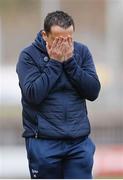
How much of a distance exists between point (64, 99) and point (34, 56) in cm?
32

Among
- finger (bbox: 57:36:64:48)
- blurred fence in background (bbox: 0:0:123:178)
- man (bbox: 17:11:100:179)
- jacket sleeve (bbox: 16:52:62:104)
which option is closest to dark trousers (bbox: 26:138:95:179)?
man (bbox: 17:11:100:179)

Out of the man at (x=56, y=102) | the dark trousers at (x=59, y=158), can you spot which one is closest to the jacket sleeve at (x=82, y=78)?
the man at (x=56, y=102)

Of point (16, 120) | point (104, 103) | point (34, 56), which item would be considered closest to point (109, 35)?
point (104, 103)

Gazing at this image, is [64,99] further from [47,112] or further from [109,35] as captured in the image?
[109,35]

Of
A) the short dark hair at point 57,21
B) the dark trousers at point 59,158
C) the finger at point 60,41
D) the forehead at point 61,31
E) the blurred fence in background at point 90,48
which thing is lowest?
the blurred fence in background at point 90,48

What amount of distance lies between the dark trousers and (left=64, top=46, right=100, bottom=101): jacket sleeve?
0.28m

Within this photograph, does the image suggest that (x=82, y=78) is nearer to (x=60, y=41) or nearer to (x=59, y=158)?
(x=60, y=41)

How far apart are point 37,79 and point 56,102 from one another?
178mm

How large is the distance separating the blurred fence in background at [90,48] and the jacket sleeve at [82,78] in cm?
707

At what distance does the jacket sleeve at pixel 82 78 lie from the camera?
4.52 m

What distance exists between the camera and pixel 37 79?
14.8 feet

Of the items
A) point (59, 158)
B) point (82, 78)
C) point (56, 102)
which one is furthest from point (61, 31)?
point (59, 158)

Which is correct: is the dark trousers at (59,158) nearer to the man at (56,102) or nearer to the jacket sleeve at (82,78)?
the man at (56,102)

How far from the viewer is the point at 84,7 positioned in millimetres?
13070
